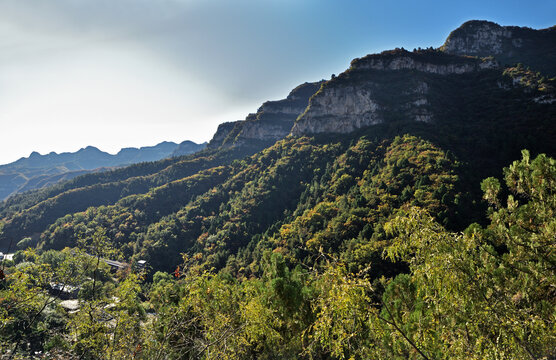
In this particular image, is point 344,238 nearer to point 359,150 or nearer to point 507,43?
point 359,150

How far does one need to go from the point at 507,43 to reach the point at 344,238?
514ft

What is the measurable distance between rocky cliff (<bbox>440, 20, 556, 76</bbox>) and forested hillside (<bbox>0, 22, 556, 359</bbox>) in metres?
1.58

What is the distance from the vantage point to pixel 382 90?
10631 centimetres

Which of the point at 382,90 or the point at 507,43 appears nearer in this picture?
the point at 382,90

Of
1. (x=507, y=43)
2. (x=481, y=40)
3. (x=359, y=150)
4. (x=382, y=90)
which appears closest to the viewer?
(x=359, y=150)

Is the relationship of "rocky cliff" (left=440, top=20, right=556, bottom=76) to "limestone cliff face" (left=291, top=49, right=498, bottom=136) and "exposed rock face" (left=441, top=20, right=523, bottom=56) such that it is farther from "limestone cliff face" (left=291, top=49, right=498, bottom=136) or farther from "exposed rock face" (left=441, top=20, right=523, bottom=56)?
"limestone cliff face" (left=291, top=49, right=498, bottom=136)

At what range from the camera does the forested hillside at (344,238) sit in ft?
17.8

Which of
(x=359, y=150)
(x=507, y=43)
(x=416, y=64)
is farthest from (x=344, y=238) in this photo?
(x=507, y=43)

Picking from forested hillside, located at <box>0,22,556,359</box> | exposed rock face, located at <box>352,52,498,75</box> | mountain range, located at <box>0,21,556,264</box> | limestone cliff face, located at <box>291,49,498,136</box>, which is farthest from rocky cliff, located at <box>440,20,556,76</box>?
limestone cliff face, located at <box>291,49,498,136</box>

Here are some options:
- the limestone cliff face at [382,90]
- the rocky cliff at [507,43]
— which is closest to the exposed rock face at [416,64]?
the limestone cliff face at [382,90]

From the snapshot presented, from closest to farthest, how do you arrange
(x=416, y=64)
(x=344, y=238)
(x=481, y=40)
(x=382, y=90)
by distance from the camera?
(x=344, y=238) → (x=382, y=90) → (x=416, y=64) → (x=481, y=40)

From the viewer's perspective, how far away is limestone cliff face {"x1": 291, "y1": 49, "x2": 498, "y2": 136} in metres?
93.0

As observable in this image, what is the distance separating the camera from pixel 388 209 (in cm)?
4491

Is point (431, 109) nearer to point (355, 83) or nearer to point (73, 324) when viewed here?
point (355, 83)
